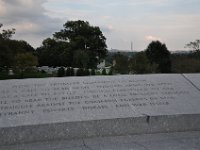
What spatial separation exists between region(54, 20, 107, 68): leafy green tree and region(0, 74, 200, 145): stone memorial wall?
5606 cm

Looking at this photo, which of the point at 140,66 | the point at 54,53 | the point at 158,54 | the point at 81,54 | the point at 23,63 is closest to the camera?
the point at 140,66

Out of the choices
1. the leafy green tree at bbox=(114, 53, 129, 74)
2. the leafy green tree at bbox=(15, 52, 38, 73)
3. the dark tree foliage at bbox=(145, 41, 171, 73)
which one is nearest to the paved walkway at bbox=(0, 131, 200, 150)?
the leafy green tree at bbox=(114, 53, 129, 74)

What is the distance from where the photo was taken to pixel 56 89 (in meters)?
7.43

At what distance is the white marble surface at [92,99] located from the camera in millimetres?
6539

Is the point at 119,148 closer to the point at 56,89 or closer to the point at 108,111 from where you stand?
the point at 108,111

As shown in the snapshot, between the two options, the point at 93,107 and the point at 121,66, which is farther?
the point at 121,66

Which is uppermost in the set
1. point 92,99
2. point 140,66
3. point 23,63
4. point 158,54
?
point 158,54

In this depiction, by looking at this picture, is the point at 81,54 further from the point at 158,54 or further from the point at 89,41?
the point at 158,54

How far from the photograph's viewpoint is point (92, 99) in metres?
7.12

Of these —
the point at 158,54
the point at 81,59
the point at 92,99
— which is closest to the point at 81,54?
the point at 81,59

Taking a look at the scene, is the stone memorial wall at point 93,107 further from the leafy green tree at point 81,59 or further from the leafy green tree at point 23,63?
the leafy green tree at point 81,59

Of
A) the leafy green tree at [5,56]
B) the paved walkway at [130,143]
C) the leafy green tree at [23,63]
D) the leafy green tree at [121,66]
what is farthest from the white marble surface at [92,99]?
the leafy green tree at [23,63]

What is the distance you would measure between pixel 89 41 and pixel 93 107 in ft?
195

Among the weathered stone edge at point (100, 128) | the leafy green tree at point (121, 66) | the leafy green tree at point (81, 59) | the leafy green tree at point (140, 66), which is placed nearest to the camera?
the weathered stone edge at point (100, 128)
